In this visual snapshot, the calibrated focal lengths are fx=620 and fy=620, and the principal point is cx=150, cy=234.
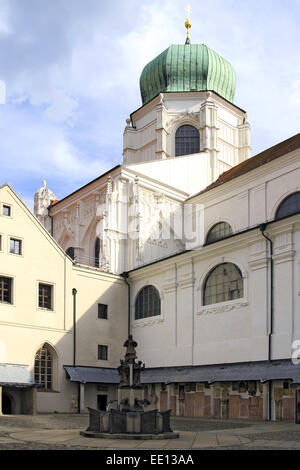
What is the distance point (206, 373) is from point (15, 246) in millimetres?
11515

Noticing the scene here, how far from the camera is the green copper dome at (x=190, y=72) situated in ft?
162

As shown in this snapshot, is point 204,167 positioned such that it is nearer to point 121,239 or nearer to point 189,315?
point 121,239

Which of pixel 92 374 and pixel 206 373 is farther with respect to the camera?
pixel 92 374

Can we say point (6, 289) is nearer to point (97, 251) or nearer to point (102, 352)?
point (102, 352)

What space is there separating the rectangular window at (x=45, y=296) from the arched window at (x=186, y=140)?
19879 millimetres

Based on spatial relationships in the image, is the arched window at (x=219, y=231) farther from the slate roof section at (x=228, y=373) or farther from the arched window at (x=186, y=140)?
the arched window at (x=186, y=140)

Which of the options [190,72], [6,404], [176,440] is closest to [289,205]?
[6,404]

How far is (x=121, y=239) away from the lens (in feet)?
126

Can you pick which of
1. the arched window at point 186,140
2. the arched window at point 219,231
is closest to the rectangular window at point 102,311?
the arched window at point 219,231

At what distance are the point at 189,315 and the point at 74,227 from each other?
595 inches

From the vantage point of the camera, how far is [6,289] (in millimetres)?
30953

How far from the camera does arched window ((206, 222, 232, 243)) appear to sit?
1508 inches

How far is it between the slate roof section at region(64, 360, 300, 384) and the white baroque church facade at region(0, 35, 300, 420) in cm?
6

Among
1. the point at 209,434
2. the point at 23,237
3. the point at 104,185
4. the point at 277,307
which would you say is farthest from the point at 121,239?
the point at 209,434
